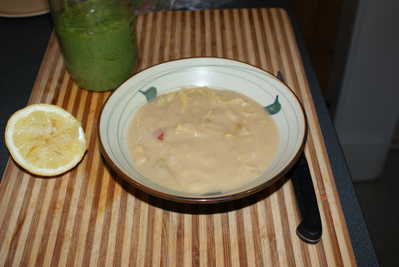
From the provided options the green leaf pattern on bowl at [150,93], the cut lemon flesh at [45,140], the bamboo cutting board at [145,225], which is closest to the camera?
the bamboo cutting board at [145,225]

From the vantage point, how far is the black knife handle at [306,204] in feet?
3.06

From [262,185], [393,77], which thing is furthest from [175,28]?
[393,77]

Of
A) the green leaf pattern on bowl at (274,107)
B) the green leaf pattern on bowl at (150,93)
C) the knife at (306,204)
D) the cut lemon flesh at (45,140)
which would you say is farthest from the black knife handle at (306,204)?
the cut lemon flesh at (45,140)

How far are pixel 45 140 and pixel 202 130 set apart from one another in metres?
0.38

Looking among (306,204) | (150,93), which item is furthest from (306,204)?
(150,93)

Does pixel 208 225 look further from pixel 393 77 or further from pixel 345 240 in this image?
pixel 393 77

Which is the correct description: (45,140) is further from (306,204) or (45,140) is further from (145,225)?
(306,204)

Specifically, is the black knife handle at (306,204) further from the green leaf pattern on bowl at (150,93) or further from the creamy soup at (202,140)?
the green leaf pattern on bowl at (150,93)

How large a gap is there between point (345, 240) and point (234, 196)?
27 centimetres

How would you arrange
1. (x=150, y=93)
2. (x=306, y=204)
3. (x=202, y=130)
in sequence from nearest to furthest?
1. (x=306, y=204)
2. (x=202, y=130)
3. (x=150, y=93)

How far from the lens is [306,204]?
976 mm

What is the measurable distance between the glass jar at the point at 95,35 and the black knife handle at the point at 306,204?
586 mm

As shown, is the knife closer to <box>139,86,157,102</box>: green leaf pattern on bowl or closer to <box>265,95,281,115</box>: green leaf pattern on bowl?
<box>265,95,281,115</box>: green leaf pattern on bowl

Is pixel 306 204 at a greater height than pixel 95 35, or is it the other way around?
pixel 95 35
